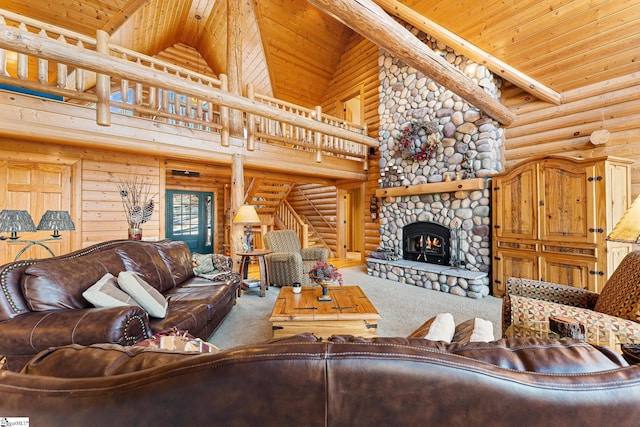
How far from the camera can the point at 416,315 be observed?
329cm

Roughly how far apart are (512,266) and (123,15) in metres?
7.41

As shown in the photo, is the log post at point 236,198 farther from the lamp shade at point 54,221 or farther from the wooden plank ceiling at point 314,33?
the wooden plank ceiling at point 314,33

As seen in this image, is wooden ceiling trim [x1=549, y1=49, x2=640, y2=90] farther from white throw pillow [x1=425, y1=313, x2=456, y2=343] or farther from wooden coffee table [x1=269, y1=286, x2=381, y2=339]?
white throw pillow [x1=425, y1=313, x2=456, y2=343]

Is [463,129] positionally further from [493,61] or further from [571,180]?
[571,180]

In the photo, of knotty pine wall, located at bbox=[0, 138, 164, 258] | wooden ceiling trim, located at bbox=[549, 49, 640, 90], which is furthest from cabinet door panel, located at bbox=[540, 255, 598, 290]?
knotty pine wall, located at bbox=[0, 138, 164, 258]

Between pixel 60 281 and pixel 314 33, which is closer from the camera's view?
pixel 60 281

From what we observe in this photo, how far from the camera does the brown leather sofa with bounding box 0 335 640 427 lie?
50cm

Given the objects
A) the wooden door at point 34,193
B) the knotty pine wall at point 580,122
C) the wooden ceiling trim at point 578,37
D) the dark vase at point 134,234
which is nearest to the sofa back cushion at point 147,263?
the dark vase at point 134,234

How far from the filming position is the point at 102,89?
3.43 metres

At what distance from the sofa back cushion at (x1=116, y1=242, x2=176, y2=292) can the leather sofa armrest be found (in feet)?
2.94

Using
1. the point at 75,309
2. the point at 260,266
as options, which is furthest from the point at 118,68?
the point at 260,266

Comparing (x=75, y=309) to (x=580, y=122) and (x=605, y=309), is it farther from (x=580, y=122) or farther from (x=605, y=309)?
(x=580, y=122)

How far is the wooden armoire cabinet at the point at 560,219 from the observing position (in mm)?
3121

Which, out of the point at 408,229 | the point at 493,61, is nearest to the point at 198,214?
the point at 408,229
